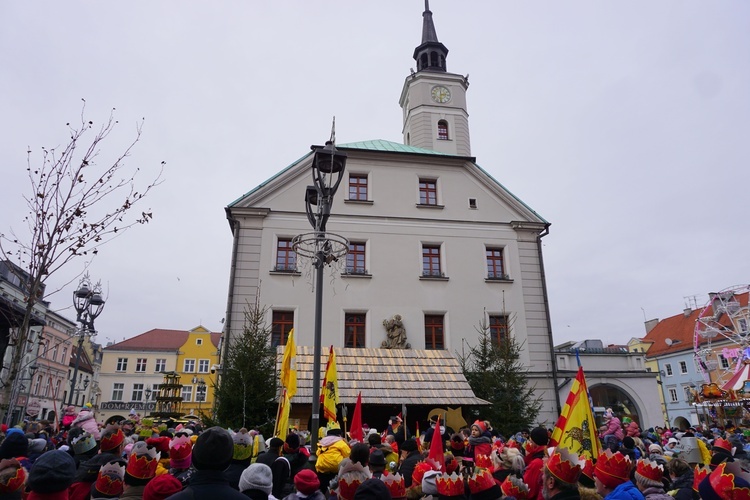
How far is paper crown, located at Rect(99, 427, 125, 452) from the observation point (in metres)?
5.20

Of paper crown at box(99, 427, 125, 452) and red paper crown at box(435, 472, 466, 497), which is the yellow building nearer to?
paper crown at box(99, 427, 125, 452)

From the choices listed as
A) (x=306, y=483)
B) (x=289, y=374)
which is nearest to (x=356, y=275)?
(x=289, y=374)

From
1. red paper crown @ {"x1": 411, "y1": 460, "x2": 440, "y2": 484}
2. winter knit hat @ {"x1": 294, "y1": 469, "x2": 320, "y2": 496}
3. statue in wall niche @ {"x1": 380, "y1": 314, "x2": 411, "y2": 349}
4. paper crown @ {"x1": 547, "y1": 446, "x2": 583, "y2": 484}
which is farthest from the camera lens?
statue in wall niche @ {"x1": 380, "y1": 314, "x2": 411, "y2": 349}

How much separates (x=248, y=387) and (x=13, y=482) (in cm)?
1343

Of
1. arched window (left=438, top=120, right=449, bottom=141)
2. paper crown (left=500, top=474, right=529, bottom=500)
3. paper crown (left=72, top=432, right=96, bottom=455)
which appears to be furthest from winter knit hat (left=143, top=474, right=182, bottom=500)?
arched window (left=438, top=120, right=449, bottom=141)

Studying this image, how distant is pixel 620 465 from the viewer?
435 cm

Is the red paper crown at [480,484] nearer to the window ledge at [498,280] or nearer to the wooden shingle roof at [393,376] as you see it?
the wooden shingle roof at [393,376]

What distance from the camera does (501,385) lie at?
20.0 metres

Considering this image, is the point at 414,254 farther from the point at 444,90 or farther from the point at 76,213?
the point at 76,213

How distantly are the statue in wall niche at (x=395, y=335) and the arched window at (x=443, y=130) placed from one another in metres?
12.9

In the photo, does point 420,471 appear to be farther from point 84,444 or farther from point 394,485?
point 84,444

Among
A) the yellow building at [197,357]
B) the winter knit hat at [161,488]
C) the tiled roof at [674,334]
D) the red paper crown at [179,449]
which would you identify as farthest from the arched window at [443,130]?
the yellow building at [197,357]

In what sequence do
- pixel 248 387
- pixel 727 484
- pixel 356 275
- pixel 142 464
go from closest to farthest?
pixel 727 484, pixel 142 464, pixel 248 387, pixel 356 275

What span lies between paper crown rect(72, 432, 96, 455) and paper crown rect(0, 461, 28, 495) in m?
1.43
